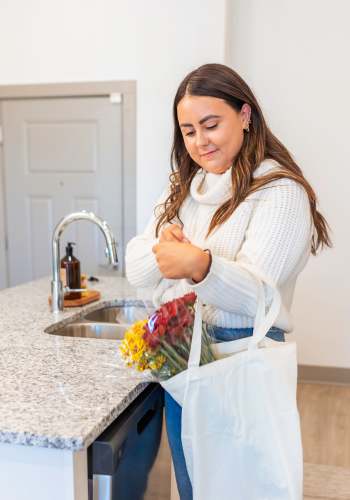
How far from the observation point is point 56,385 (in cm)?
100

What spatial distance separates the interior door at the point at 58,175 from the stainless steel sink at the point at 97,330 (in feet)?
4.91

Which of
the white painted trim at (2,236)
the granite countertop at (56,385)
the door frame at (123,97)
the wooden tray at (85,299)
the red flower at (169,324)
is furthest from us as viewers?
the white painted trim at (2,236)

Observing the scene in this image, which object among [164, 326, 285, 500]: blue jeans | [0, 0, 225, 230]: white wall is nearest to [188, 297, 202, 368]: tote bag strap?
[164, 326, 285, 500]: blue jeans

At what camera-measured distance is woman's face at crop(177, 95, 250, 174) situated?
1.03 m

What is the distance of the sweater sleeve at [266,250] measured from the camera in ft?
2.91

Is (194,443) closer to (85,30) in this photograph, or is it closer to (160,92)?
(160,92)

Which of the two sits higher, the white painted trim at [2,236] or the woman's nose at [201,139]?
the woman's nose at [201,139]

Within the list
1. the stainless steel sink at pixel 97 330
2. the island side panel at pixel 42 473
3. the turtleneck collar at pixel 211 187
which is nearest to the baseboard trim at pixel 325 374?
the stainless steel sink at pixel 97 330

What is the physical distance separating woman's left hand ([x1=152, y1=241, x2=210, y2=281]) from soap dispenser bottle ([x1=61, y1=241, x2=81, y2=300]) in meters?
0.93

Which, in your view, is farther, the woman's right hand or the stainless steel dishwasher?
the woman's right hand

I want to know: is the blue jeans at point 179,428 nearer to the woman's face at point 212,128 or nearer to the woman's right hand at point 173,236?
the woman's right hand at point 173,236

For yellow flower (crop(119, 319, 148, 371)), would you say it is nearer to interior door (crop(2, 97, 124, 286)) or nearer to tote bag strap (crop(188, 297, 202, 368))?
tote bag strap (crop(188, 297, 202, 368))

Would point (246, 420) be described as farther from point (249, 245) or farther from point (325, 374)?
point (325, 374)

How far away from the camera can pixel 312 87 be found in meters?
2.91
